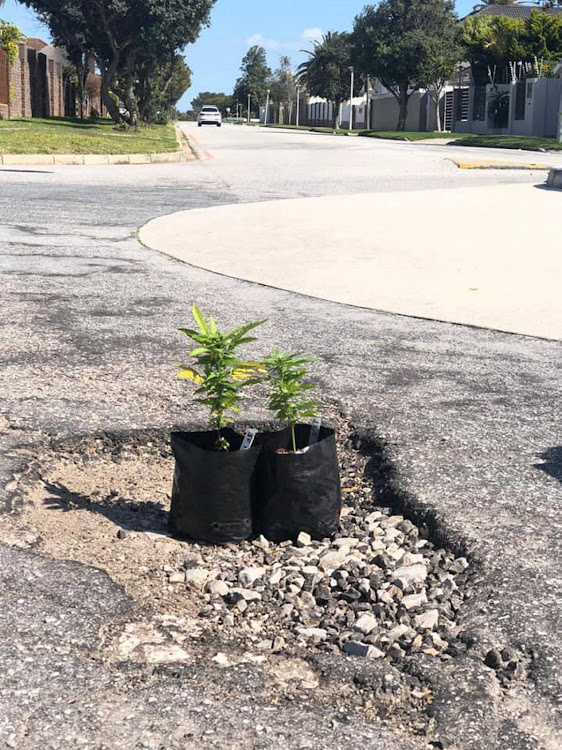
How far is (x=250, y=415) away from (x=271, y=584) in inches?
61.0

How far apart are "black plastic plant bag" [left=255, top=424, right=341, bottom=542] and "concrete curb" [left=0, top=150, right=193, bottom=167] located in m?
17.8

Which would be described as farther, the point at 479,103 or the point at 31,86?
the point at 479,103

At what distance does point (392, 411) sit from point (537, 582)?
1.73 metres

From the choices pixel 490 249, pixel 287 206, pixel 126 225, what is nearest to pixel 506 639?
pixel 490 249

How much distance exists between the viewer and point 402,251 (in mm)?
9602

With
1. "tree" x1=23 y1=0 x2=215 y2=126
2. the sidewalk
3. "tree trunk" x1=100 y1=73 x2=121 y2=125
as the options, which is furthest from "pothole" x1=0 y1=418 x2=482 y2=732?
"tree trunk" x1=100 y1=73 x2=121 y2=125

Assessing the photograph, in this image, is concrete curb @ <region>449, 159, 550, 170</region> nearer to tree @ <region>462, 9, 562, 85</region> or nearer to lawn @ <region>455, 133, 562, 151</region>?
lawn @ <region>455, 133, 562, 151</region>

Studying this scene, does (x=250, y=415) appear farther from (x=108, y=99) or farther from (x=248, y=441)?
(x=108, y=99)

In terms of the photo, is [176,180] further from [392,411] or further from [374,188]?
[392,411]

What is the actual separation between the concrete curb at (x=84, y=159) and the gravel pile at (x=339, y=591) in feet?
58.9

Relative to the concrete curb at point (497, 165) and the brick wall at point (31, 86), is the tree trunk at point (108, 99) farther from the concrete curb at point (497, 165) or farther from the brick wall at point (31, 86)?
the concrete curb at point (497, 165)

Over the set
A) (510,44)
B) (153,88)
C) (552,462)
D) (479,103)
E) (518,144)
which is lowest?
(552,462)

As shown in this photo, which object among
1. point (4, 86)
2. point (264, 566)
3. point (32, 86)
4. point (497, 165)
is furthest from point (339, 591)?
point (32, 86)

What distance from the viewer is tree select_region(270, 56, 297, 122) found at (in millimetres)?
131750
